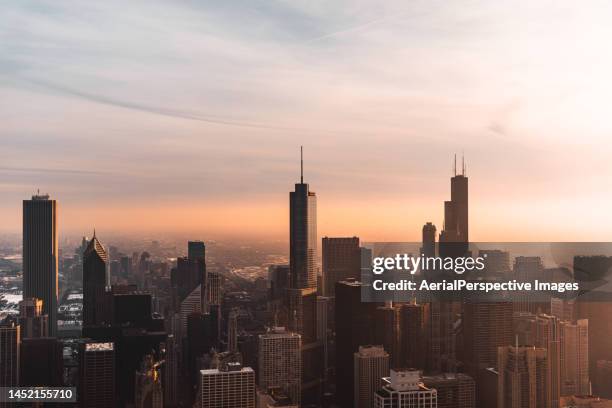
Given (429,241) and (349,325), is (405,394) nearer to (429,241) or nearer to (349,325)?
(429,241)

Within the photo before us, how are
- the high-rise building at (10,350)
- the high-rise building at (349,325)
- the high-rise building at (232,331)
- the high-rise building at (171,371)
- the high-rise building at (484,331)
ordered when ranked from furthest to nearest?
1. the high-rise building at (232,331)
2. the high-rise building at (349,325)
3. the high-rise building at (484,331)
4. the high-rise building at (171,371)
5. the high-rise building at (10,350)

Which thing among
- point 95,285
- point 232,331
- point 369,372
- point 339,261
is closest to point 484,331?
point 369,372

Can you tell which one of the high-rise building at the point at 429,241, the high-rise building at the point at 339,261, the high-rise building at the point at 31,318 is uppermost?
the high-rise building at the point at 429,241

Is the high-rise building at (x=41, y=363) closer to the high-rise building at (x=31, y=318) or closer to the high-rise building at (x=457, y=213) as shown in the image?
the high-rise building at (x=31, y=318)

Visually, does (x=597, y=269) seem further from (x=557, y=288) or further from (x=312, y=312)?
(x=312, y=312)

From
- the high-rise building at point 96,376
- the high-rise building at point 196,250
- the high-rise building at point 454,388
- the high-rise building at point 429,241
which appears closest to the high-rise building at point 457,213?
the high-rise building at point 429,241

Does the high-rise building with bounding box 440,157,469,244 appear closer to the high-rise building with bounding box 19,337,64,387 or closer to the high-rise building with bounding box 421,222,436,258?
the high-rise building with bounding box 421,222,436,258

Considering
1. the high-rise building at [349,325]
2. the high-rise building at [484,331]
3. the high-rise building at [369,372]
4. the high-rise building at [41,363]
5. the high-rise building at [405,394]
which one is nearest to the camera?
the high-rise building at [405,394]

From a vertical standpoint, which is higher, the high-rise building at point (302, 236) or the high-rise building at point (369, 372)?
the high-rise building at point (302, 236)
